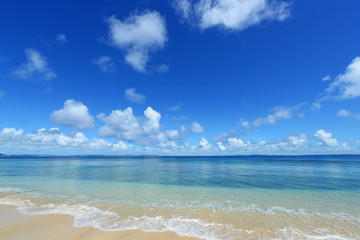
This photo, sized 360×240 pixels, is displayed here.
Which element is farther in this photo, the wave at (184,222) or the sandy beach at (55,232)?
the wave at (184,222)

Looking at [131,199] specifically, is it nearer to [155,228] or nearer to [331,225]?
[155,228]

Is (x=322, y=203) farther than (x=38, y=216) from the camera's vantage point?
Yes

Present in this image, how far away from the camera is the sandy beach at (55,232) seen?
8.16 metres

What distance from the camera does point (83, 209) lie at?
40.2 feet

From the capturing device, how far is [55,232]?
868 cm

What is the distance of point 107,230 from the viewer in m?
8.84

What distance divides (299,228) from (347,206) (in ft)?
27.7

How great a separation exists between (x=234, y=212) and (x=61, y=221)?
11262 mm

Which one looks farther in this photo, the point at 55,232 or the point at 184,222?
the point at 184,222

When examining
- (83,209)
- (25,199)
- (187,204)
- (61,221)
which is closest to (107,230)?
(61,221)

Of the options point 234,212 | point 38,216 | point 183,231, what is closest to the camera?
point 183,231

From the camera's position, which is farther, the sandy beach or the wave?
the wave

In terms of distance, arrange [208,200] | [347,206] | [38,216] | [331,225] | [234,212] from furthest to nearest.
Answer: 1. [208,200]
2. [347,206]
3. [234,212]
4. [38,216]
5. [331,225]

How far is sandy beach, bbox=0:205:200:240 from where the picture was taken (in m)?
8.16
